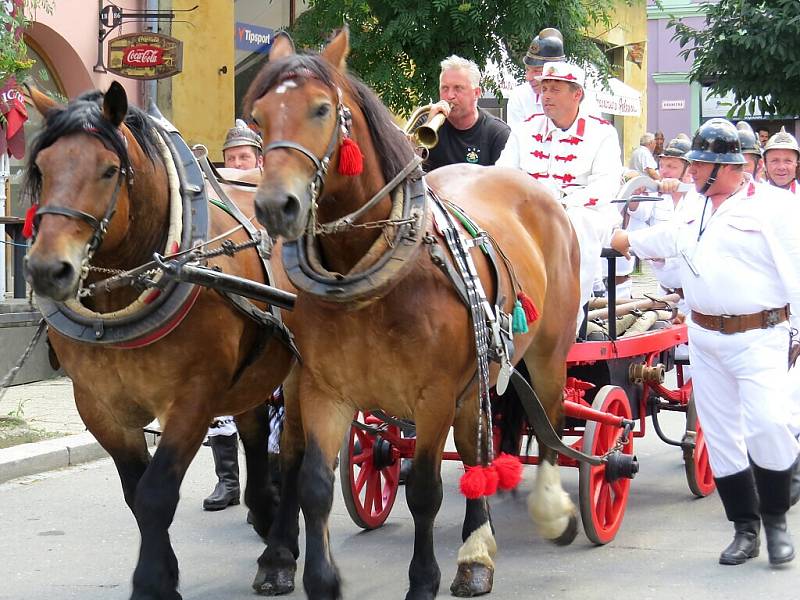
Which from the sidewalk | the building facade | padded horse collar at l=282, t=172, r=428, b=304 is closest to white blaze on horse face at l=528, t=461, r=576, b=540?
padded horse collar at l=282, t=172, r=428, b=304

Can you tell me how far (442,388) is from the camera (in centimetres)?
441

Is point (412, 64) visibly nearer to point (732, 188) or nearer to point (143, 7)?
point (143, 7)

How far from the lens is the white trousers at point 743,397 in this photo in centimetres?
537

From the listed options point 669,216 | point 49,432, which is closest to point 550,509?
point 49,432

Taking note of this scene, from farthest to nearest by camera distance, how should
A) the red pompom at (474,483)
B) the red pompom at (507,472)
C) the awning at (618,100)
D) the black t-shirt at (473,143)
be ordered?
the awning at (618,100) → the black t-shirt at (473,143) → the red pompom at (507,472) → the red pompom at (474,483)

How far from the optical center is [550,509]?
5.61m

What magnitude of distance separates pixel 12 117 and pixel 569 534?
5.02 meters

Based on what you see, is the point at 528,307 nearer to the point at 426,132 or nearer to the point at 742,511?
the point at 426,132

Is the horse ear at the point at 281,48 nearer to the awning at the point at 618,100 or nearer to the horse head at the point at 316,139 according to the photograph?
the horse head at the point at 316,139

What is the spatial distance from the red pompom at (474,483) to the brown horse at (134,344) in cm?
96

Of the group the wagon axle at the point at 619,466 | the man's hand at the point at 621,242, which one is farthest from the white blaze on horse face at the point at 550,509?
the man's hand at the point at 621,242

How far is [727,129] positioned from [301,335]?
2354 millimetres

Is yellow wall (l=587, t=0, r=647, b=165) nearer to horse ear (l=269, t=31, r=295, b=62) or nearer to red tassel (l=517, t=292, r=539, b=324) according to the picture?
red tassel (l=517, t=292, r=539, b=324)

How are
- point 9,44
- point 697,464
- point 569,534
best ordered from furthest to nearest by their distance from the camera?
1. point 9,44
2. point 697,464
3. point 569,534
